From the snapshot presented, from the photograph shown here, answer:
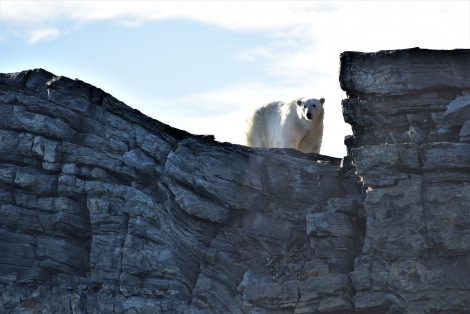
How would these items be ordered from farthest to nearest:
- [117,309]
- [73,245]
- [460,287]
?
[73,245], [117,309], [460,287]

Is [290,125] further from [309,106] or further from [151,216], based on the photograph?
[151,216]

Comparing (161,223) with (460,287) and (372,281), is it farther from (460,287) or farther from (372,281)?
(460,287)

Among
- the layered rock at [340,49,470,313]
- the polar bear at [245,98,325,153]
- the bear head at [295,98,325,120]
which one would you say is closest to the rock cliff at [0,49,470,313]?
the layered rock at [340,49,470,313]

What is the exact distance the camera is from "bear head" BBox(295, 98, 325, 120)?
103 ft

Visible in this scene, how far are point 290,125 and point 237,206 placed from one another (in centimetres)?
655

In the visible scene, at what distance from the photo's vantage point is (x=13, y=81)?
99.8 feet

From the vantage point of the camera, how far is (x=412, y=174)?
25328 millimetres

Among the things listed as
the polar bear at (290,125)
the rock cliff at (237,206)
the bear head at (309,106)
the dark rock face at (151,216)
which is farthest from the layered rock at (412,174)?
the polar bear at (290,125)

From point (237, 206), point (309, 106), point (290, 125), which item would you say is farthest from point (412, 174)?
point (290, 125)

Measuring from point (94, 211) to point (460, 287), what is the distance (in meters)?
11.3

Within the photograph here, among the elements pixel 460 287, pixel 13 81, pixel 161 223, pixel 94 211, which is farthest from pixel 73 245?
pixel 460 287

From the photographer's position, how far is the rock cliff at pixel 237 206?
2481 centimetres

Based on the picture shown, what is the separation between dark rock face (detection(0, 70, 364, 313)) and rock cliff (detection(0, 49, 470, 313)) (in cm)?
4

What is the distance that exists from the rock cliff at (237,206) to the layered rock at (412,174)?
1.4 inches
